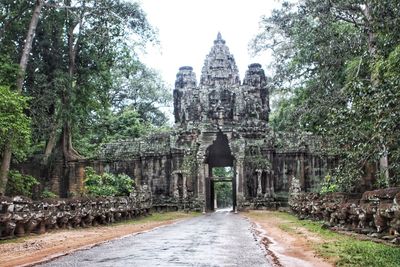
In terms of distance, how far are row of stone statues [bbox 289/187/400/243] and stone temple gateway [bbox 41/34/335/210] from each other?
1382cm

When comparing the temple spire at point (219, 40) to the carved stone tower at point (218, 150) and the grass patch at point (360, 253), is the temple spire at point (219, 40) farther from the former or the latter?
the grass patch at point (360, 253)

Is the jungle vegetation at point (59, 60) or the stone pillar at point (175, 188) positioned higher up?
the jungle vegetation at point (59, 60)

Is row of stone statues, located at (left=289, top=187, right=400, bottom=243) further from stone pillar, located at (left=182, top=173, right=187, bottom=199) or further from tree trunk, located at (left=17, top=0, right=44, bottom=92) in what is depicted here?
tree trunk, located at (left=17, top=0, right=44, bottom=92)

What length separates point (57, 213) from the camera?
14.2 meters

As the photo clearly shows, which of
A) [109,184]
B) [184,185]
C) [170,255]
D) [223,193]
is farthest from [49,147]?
[223,193]

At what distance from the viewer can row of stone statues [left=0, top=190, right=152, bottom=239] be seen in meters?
11.3

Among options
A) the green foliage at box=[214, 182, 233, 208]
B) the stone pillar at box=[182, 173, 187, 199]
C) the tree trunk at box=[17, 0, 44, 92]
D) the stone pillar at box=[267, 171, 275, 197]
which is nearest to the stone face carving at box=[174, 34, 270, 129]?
the stone pillar at box=[182, 173, 187, 199]

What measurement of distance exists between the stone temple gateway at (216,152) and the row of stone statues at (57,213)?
8521 mm

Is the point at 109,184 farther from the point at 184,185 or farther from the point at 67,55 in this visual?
the point at 67,55

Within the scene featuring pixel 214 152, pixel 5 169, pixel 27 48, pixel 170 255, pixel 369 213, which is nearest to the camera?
pixel 170 255

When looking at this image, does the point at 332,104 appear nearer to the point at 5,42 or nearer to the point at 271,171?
the point at 271,171

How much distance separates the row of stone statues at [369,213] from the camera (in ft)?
30.5

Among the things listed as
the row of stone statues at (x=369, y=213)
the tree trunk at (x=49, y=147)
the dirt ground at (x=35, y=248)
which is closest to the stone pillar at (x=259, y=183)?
the tree trunk at (x=49, y=147)

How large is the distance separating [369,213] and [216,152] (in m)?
23.8
